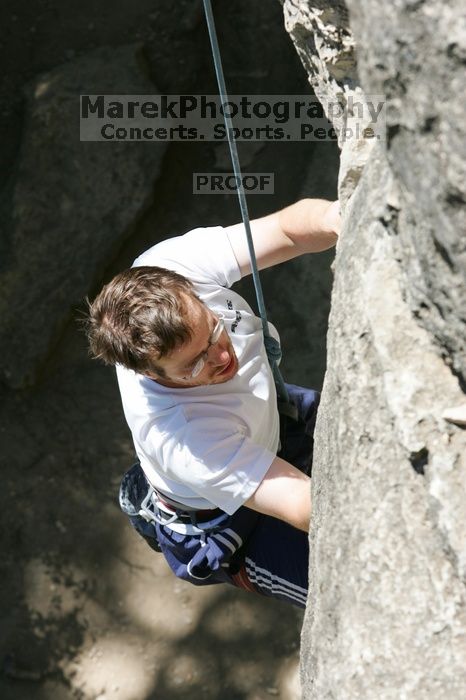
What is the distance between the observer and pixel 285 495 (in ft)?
4.20

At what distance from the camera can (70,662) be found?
255 centimetres

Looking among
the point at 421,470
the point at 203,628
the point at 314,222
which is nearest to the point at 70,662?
the point at 203,628

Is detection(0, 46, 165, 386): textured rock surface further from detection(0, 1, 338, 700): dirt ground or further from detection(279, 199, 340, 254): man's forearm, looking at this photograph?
detection(279, 199, 340, 254): man's forearm

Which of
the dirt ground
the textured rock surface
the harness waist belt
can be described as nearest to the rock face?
the harness waist belt

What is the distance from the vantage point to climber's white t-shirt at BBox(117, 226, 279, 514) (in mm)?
1302

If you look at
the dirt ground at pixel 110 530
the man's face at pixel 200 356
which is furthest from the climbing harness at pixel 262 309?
the dirt ground at pixel 110 530

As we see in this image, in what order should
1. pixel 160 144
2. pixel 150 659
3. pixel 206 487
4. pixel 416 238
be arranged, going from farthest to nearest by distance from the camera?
pixel 160 144, pixel 150 659, pixel 206 487, pixel 416 238

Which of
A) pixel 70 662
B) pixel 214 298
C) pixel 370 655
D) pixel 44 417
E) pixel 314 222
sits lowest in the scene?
pixel 70 662

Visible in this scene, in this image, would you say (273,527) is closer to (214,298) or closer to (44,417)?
(214,298)

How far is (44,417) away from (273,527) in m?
1.45

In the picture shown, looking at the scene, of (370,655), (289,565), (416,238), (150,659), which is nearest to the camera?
(416,238)

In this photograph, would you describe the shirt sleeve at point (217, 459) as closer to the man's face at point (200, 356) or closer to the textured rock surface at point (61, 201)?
the man's face at point (200, 356)

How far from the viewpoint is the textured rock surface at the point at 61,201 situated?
2.74 m

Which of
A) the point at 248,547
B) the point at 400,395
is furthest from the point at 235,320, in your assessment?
the point at 400,395
